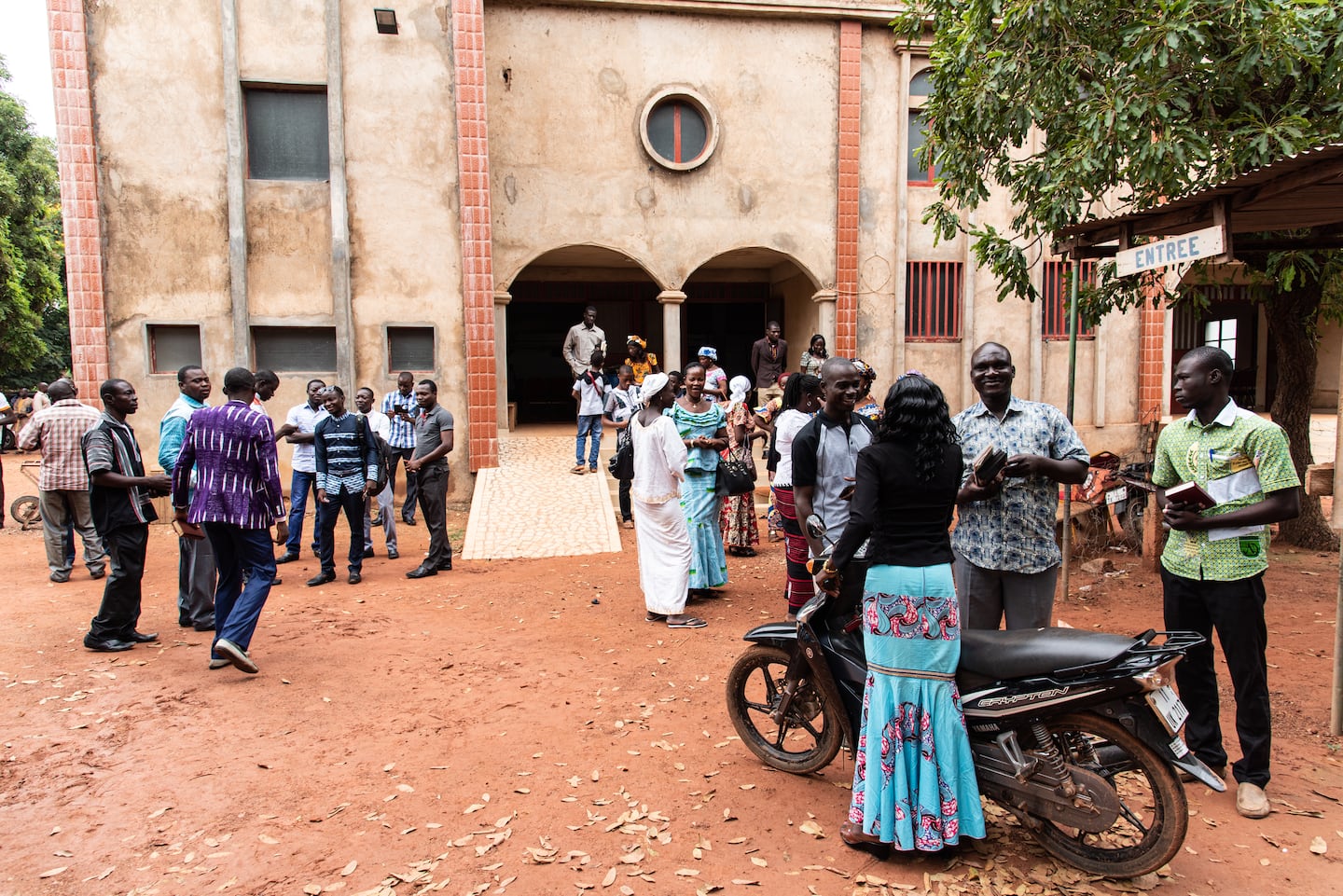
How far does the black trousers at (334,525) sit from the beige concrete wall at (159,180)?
5246mm

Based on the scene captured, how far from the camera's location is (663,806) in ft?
12.7

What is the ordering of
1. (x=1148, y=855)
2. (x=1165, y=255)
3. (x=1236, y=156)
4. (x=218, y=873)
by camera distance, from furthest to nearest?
(x=1236, y=156) → (x=1165, y=255) → (x=218, y=873) → (x=1148, y=855)

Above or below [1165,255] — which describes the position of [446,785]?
below

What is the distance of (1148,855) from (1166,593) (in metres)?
1.29

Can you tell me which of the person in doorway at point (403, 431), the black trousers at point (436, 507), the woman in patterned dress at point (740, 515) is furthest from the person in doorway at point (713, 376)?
the person in doorway at point (403, 431)

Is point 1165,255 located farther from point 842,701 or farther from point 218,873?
point 218,873

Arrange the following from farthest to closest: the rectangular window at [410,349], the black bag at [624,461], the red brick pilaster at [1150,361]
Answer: the red brick pilaster at [1150,361], the rectangular window at [410,349], the black bag at [624,461]

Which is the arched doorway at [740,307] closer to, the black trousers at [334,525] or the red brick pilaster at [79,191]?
the black trousers at [334,525]

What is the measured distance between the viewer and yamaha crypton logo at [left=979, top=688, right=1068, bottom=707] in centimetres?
307

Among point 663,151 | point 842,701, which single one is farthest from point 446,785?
point 663,151

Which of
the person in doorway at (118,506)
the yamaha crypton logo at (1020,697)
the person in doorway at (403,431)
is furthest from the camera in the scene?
the person in doorway at (403,431)

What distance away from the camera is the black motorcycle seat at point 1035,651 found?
120 inches

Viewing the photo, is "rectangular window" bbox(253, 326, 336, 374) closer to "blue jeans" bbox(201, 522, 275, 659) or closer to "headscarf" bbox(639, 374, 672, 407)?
"blue jeans" bbox(201, 522, 275, 659)

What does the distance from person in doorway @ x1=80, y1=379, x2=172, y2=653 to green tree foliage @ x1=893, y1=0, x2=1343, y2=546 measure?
6.91 metres
